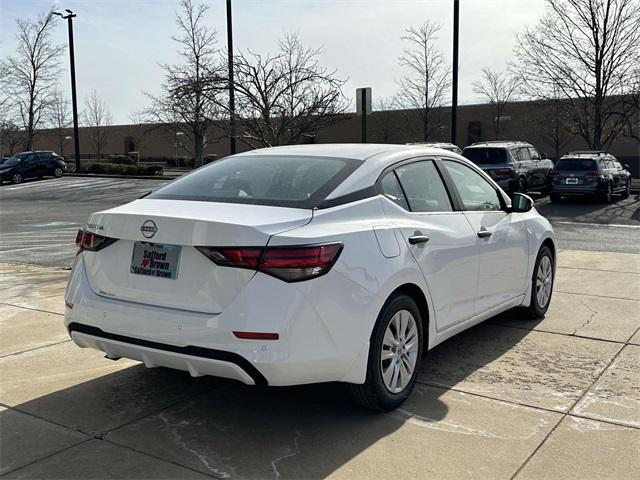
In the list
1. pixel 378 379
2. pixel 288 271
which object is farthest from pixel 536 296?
pixel 288 271

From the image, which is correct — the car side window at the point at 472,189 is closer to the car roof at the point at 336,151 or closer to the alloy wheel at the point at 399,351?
the car roof at the point at 336,151

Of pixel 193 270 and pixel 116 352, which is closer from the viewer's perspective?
pixel 193 270

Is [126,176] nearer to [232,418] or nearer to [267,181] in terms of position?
[267,181]

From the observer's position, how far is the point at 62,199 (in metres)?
25.8

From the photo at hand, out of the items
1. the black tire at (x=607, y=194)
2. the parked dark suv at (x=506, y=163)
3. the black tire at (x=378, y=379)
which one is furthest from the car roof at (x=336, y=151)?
the black tire at (x=607, y=194)

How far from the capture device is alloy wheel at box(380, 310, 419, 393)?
13.5 feet

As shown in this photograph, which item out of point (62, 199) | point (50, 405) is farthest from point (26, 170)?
point (50, 405)

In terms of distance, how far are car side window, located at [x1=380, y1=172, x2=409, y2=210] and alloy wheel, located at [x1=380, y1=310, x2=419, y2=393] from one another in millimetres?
723

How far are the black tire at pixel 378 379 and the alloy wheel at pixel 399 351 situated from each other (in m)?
0.05

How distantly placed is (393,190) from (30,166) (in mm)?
36034

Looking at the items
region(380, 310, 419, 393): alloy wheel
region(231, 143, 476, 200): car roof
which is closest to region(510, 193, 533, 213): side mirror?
region(231, 143, 476, 200): car roof

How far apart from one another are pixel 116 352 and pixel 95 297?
0.34 m

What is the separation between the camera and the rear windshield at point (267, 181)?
4.07m

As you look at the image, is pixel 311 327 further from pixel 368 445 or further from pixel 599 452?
pixel 599 452
